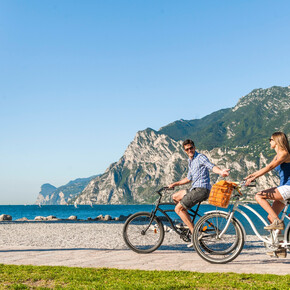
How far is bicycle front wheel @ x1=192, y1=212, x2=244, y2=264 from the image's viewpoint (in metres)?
7.42

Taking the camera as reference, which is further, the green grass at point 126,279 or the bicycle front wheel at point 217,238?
the bicycle front wheel at point 217,238

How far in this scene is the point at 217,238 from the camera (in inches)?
297

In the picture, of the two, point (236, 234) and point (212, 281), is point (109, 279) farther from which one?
point (236, 234)

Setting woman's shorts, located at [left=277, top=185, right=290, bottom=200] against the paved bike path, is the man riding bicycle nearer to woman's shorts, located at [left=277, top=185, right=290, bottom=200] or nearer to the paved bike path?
the paved bike path

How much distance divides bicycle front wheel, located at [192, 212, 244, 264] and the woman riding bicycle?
71cm

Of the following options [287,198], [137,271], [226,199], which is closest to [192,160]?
[226,199]

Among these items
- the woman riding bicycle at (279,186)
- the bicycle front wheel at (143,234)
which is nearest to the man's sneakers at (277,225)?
the woman riding bicycle at (279,186)

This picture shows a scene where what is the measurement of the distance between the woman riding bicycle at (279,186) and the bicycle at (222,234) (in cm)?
20

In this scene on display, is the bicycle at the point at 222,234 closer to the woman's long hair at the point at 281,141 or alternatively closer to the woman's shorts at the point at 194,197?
the woman's shorts at the point at 194,197

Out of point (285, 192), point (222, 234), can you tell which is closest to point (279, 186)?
point (285, 192)

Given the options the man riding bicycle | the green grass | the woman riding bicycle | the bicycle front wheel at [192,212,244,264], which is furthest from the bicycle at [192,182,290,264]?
the green grass

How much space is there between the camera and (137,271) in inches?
254

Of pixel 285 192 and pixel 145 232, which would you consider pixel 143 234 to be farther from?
pixel 285 192

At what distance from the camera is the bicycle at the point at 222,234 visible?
738 centimetres
